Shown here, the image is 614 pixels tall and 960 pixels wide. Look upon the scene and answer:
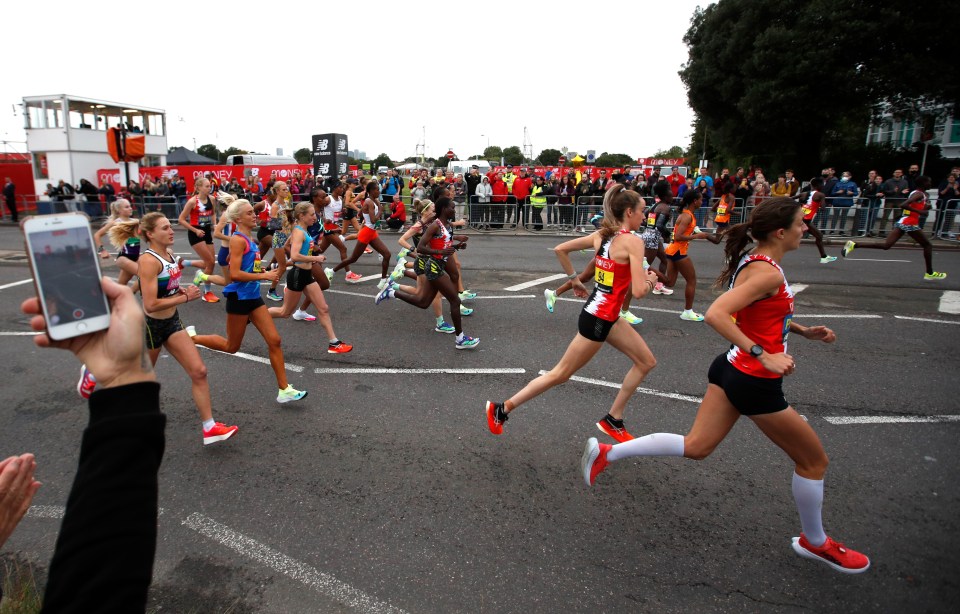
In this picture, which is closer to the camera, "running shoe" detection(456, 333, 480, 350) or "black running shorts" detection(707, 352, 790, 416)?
"black running shorts" detection(707, 352, 790, 416)

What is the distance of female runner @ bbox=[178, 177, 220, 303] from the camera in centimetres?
998

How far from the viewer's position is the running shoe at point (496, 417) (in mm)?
4637

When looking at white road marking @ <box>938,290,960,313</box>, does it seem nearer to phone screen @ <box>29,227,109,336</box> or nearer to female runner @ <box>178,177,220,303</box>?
phone screen @ <box>29,227,109,336</box>

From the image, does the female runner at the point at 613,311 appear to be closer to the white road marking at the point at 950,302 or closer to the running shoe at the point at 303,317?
the running shoe at the point at 303,317

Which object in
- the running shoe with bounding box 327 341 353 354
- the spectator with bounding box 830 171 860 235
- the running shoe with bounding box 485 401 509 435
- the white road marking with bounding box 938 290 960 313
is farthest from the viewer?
the spectator with bounding box 830 171 860 235

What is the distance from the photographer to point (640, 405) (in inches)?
213

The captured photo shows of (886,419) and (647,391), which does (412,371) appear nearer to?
(647,391)

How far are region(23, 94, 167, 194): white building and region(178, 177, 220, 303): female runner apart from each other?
22.4 metres

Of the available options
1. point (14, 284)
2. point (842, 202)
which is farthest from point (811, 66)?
point (14, 284)

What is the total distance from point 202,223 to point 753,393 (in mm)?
10131

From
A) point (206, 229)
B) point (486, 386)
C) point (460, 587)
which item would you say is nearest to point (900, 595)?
point (460, 587)

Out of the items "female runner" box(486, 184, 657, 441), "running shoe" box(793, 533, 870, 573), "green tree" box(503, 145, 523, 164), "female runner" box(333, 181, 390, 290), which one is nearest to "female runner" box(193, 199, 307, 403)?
"female runner" box(486, 184, 657, 441)

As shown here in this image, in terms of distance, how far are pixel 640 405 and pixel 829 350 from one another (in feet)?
10.6

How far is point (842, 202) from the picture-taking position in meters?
17.2
